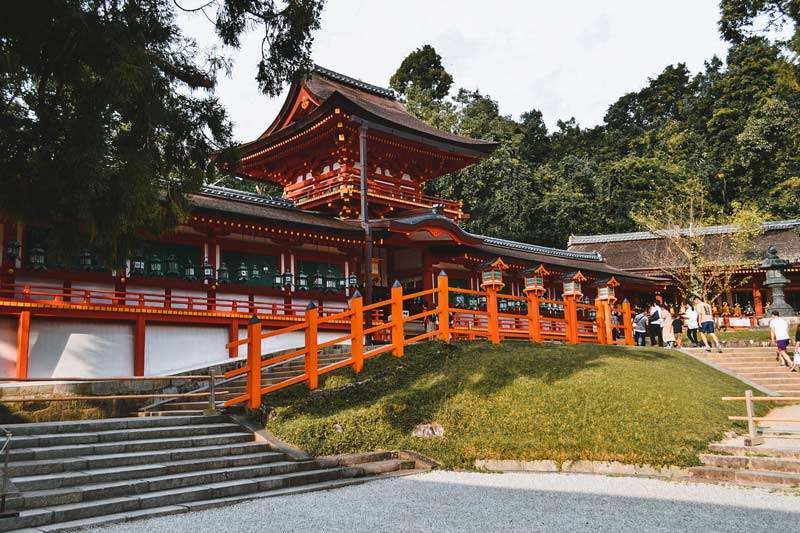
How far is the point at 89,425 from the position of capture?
920 centimetres

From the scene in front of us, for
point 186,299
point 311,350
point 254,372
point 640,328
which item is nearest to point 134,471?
point 254,372

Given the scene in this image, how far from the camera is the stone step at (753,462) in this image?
332 inches

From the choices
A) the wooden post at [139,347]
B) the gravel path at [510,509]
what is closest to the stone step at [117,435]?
the gravel path at [510,509]

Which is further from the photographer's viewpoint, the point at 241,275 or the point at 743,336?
the point at 743,336

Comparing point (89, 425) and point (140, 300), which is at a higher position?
point (140, 300)

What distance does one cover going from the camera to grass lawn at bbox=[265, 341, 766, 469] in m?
9.54

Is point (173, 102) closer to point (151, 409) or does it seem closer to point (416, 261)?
point (151, 409)

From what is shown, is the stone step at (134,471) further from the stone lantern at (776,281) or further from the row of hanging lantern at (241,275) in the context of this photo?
the stone lantern at (776,281)

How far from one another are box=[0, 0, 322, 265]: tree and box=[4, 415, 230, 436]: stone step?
2.43 metres

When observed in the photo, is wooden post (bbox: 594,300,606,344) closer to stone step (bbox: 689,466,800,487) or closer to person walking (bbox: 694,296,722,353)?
person walking (bbox: 694,296,722,353)

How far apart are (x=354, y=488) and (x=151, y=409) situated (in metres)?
5.54

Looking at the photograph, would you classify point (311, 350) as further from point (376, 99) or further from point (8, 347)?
point (376, 99)

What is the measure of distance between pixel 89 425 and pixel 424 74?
4669 cm

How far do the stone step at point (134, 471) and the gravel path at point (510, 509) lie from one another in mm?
1330
